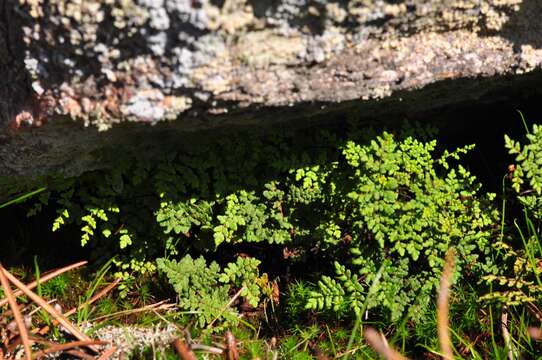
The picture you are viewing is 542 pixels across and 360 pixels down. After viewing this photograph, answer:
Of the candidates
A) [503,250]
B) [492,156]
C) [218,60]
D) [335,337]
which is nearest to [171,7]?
[218,60]

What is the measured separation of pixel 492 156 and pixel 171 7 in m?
2.32

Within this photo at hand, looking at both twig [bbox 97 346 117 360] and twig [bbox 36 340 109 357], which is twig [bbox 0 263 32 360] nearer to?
twig [bbox 36 340 109 357]

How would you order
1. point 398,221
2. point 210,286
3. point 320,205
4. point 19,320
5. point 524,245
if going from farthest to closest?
point 210,286 → point 320,205 → point 524,245 → point 398,221 → point 19,320

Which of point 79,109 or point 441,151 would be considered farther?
point 441,151

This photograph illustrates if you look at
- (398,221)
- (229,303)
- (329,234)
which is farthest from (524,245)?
(229,303)

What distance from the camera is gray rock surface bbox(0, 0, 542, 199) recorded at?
2.16 m

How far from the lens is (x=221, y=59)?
7.36 feet

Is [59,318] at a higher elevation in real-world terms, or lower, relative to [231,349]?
higher

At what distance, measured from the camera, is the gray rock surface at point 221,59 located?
7.10ft

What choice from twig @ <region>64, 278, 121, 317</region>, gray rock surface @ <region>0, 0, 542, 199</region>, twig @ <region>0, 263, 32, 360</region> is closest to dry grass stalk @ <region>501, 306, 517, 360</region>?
gray rock surface @ <region>0, 0, 542, 199</region>

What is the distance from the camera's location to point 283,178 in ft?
10.6

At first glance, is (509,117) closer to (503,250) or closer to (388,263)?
(503,250)

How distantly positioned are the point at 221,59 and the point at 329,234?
3.99 feet

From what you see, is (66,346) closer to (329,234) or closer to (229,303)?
(229,303)
